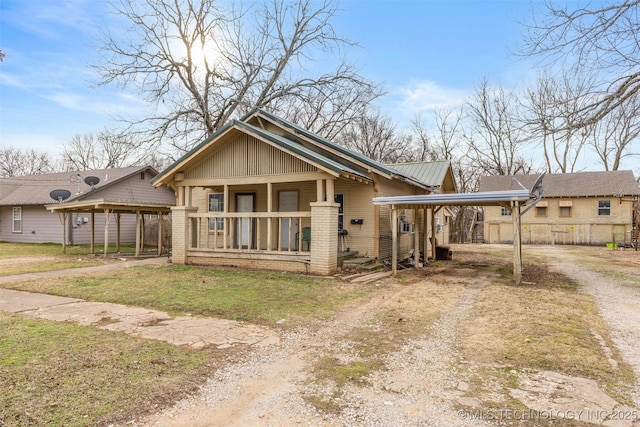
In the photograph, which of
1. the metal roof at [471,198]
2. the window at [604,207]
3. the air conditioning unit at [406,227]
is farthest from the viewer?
the window at [604,207]

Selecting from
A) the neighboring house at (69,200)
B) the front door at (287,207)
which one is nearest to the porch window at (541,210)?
the front door at (287,207)

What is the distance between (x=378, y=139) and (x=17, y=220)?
26645 millimetres

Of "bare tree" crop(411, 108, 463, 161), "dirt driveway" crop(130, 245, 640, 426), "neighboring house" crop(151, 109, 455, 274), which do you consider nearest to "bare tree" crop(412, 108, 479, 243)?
"bare tree" crop(411, 108, 463, 161)

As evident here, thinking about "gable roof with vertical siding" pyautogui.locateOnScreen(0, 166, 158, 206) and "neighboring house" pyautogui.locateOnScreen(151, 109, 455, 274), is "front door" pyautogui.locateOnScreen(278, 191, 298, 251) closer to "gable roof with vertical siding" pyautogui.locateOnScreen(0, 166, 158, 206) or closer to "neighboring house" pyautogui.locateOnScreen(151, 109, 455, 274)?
"neighboring house" pyautogui.locateOnScreen(151, 109, 455, 274)

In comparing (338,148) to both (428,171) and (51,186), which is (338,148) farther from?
(51,186)

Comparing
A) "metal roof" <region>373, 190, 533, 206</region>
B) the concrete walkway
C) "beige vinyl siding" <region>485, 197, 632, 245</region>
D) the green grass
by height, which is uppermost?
"metal roof" <region>373, 190, 533, 206</region>

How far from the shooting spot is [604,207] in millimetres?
25828

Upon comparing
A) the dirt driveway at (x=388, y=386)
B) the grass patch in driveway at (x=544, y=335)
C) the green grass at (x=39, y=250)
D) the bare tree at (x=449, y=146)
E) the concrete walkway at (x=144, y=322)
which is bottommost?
the grass patch in driveway at (x=544, y=335)

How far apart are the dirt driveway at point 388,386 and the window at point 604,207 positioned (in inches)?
979

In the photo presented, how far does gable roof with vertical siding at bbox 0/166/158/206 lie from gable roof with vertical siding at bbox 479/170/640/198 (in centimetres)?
2459

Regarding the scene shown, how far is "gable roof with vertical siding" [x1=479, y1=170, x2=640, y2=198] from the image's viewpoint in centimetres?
2545

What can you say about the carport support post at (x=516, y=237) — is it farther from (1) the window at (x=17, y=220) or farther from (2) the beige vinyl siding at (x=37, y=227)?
(1) the window at (x=17, y=220)

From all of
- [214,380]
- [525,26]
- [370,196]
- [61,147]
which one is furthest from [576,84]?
[61,147]

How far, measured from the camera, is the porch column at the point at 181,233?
1220 centimetres
